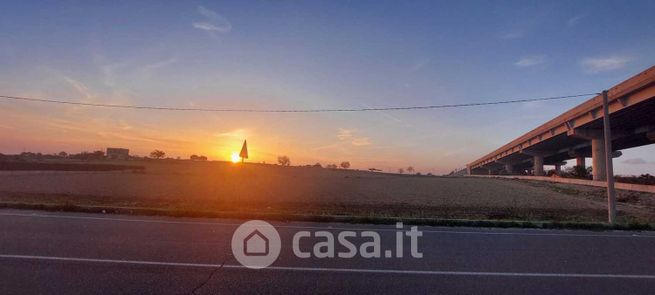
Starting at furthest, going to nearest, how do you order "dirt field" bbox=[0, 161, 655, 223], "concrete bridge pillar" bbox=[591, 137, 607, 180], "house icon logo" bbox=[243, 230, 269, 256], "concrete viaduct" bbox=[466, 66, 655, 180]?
"concrete bridge pillar" bbox=[591, 137, 607, 180] → "concrete viaduct" bbox=[466, 66, 655, 180] → "dirt field" bbox=[0, 161, 655, 223] → "house icon logo" bbox=[243, 230, 269, 256]

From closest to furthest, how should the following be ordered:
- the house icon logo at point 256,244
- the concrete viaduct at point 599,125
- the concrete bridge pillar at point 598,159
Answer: the house icon logo at point 256,244 → the concrete viaduct at point 599,125 → the concrete bridge pillar at point 598,159

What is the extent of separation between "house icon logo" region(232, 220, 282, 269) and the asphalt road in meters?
0.17

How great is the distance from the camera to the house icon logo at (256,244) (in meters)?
7.20

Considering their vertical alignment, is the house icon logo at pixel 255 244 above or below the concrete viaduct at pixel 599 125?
below

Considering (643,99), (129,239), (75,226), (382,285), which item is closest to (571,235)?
(382,285)

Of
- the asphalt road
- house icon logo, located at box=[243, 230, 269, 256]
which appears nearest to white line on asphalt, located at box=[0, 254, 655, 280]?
the asphalt road

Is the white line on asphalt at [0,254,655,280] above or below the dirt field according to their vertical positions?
below

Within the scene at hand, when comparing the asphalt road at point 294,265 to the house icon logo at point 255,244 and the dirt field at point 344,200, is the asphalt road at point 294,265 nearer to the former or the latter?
the house icon logo at point 255,244

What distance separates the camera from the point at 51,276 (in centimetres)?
591

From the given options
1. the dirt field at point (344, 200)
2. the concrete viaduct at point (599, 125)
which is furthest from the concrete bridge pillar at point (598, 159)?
the dirt field at point (344, 200)

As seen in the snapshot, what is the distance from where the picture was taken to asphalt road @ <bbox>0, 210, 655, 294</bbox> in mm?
5762

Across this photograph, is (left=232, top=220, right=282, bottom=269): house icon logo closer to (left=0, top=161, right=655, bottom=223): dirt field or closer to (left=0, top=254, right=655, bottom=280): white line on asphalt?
(left=0, top=254, right=655, bottom=280): white line on asphalt

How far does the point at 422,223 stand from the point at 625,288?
653 cm

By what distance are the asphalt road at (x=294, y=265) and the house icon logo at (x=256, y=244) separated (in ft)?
0.56
